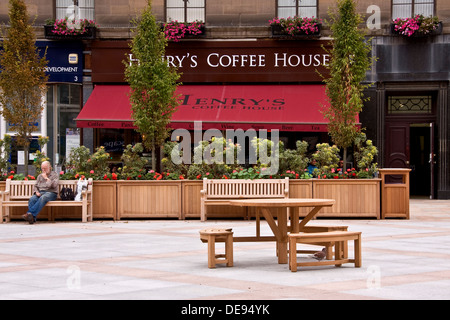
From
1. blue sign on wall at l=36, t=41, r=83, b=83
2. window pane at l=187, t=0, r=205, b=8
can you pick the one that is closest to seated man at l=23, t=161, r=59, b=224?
blue sign on wall at l=36, t=41, r=83, b=83

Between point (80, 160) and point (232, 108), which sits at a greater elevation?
point (232, 108)

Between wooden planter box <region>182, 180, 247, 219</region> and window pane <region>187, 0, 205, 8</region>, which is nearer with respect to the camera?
wooden planter box <region>182, 180, 247, 219</region>

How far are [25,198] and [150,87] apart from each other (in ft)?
12.5

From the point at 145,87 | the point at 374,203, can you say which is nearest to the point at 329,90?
the point at 374,203

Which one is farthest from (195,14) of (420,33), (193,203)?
(193,203)

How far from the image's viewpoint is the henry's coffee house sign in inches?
966

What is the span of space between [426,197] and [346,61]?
27.9 feet

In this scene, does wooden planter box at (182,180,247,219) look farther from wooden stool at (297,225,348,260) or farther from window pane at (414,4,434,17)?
window pane at (414,4,434,17)

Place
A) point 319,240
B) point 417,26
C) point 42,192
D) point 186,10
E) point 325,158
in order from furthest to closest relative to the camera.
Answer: point 186,10 < point 417,26 < point 325,158 < point 42,192 < point 319,240

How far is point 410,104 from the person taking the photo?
24781 millimetres

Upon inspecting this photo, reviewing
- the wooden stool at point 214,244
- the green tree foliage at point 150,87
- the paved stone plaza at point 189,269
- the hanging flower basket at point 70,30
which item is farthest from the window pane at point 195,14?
the wooden stool at point 214,244

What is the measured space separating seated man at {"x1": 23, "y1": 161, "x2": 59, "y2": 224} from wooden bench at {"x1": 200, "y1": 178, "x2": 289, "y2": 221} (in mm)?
3172

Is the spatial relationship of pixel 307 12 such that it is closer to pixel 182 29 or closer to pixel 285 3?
pixel 285 3

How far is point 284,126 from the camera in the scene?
22844 millimetres
